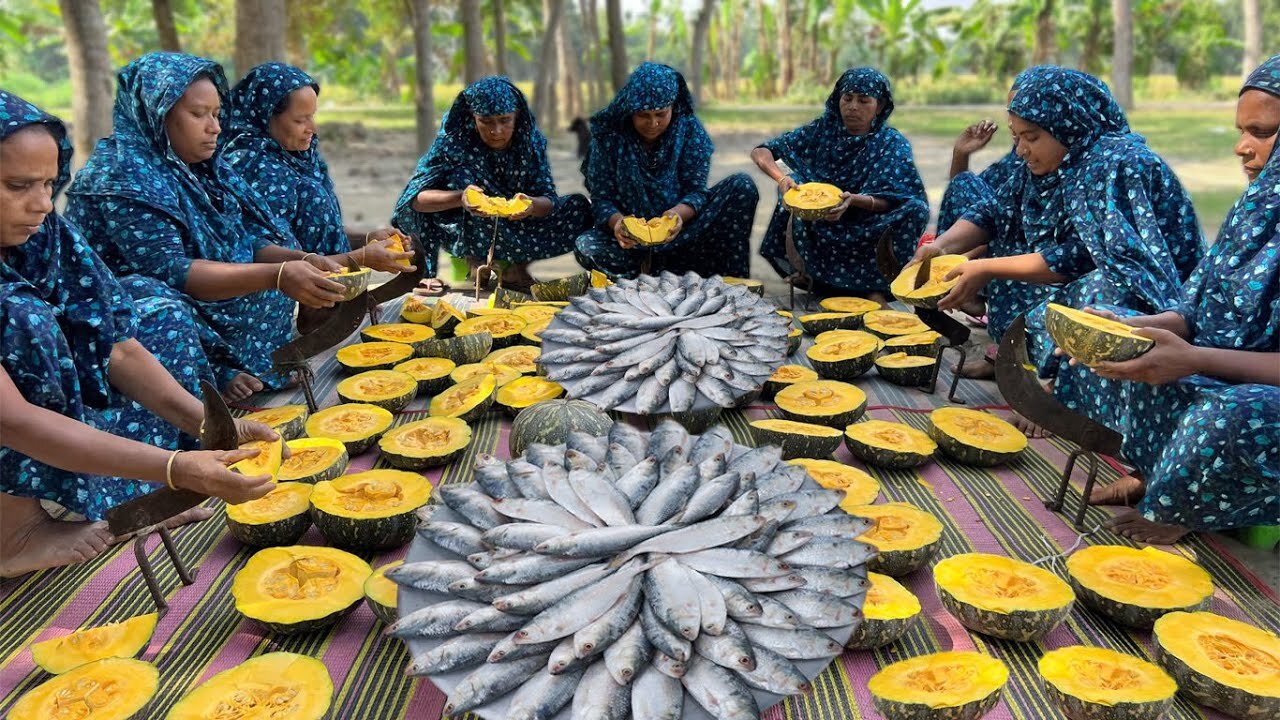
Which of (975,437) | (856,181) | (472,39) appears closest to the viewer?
(975,437)

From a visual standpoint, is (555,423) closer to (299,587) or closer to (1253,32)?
(299,587)

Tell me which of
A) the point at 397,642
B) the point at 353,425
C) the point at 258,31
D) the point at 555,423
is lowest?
the point at 397,642

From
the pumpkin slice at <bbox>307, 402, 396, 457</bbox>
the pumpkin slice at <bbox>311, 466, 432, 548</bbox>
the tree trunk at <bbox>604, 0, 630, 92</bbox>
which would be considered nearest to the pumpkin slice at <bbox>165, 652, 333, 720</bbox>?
the pumpkin slice at <bbox>311, 466, 432, 548</bbox>

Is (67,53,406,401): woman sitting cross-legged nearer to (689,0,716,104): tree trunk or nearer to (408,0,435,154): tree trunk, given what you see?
(408,0,435,154): tree trunk

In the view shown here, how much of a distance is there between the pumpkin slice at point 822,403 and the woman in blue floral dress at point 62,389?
84.6 inches

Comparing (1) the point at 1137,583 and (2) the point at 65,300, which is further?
(2) the point at 65,300

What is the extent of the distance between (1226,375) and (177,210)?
406 cm

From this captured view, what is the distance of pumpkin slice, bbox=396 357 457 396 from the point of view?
4234mm

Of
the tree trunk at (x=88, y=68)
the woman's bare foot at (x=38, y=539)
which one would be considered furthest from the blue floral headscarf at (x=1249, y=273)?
the tree trunk at (x=88, y=68)

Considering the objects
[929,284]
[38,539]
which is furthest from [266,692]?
[929,284]

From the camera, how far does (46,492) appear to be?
2.73 metres

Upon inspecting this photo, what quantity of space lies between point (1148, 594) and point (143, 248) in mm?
3926

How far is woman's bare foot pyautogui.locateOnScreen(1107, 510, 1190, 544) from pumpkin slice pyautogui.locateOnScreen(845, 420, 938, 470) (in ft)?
2.32

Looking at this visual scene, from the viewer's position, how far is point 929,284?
4078mm
